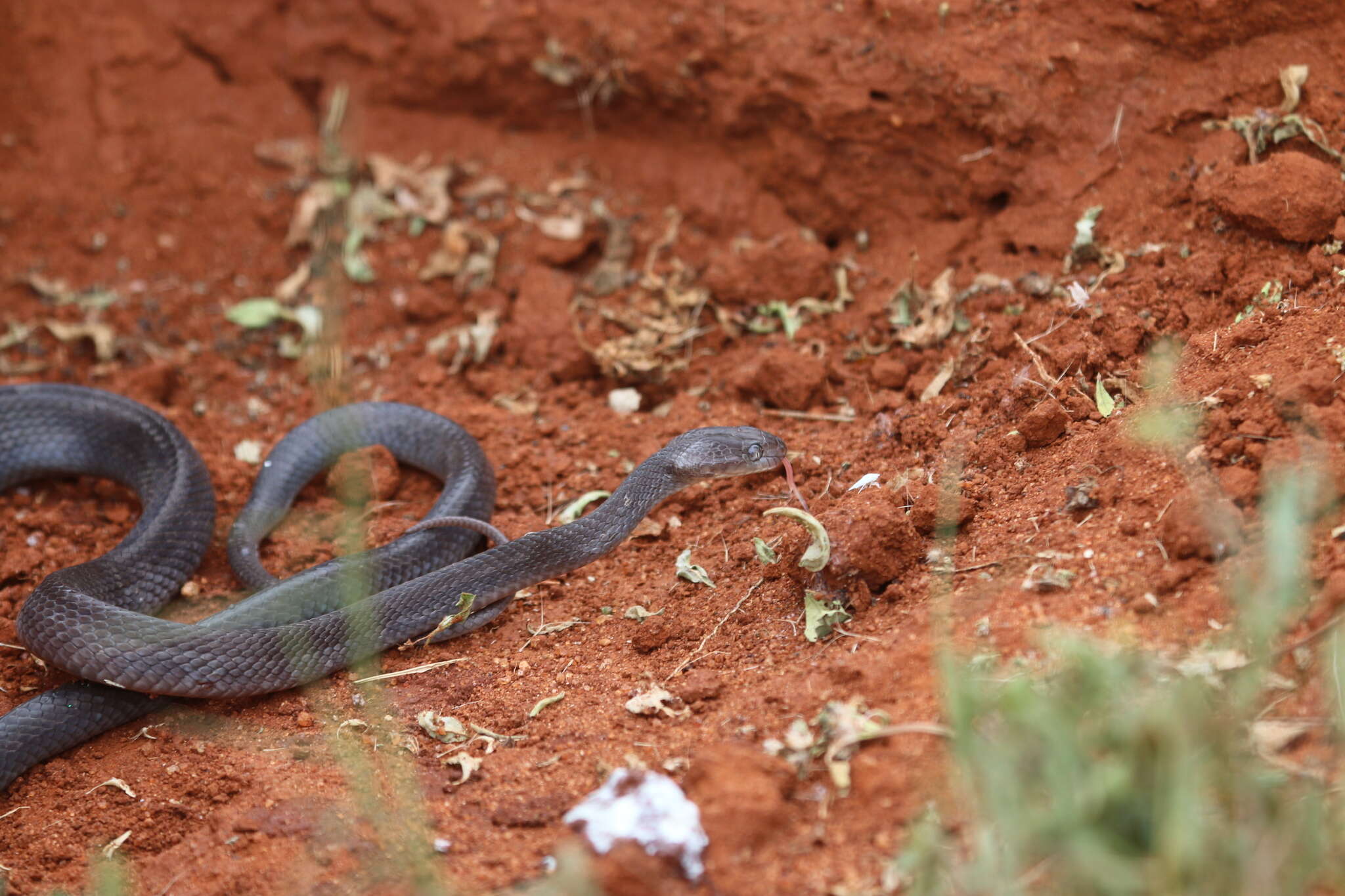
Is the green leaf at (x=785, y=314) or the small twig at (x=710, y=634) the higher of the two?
the green leaf at (x=785, y=314)

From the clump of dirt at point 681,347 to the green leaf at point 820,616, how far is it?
6cm

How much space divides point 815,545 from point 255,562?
9.70 ft

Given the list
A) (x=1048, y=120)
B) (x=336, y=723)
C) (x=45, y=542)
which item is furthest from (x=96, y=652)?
(x=1048, y=120)

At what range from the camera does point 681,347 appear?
260 inches

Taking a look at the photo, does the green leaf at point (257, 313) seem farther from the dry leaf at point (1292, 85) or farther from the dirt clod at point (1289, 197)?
the dry leaf at point (1292, 85)

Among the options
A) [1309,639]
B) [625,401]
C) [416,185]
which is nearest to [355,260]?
[416,185]

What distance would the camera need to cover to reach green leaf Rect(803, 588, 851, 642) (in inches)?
170

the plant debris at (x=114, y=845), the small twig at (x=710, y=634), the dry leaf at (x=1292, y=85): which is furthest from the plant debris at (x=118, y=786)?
the dry leaf at (x=1292, y=85)

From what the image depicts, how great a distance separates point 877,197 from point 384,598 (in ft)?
12.8

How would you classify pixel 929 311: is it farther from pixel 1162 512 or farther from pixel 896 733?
pixel 896 733

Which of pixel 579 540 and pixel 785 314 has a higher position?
pixel 785 314

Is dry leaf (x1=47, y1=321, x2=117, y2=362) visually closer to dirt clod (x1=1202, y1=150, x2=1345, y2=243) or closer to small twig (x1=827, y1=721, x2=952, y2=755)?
small twig (x1=827, y1=721, x2=952, y2=755)

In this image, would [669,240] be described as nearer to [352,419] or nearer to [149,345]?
[352,419]

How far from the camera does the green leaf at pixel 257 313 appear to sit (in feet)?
23.7
